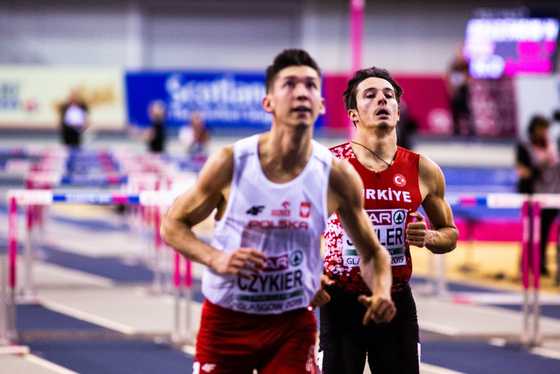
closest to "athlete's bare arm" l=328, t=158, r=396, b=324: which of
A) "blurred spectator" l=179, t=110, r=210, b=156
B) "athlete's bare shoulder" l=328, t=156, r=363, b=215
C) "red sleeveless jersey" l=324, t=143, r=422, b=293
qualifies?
"athlete's bare shoulder" l=328, t=156, r=363, b=215

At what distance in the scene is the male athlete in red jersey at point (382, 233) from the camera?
11.9 feet

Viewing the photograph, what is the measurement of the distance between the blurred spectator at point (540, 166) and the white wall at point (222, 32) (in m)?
14.8

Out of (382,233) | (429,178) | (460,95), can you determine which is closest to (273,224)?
(382,233)

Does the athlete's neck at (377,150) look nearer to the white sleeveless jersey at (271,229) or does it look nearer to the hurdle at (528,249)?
the white sleeveless jersey at (271,229)

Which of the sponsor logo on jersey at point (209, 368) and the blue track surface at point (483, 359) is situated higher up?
the sponsor logo on jersey at point (209, 368)

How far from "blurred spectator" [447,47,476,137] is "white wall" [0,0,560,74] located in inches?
174

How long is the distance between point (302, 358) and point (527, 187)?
763 cm

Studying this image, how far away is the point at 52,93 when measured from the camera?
820 inches

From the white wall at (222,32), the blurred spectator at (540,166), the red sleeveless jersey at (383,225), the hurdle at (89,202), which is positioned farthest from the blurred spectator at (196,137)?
the red sleeveless jersey at (383,225)

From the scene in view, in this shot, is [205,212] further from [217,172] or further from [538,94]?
[538,94]

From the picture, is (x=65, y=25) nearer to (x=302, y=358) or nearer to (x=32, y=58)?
(x=32, y=58)

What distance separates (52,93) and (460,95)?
10.9 metres

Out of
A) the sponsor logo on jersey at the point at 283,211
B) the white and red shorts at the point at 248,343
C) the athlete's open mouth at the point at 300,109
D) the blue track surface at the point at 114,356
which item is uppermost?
the athlete's open mouth at the point at 300,109

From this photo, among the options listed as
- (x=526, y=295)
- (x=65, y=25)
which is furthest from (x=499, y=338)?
(x=65, y=25)
